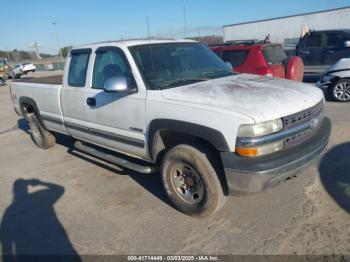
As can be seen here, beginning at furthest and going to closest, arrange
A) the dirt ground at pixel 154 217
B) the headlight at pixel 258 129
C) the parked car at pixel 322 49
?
the parked car at pixel 322 49, the dirt ground at pixel 154 217, the headlight at pixel 258 129

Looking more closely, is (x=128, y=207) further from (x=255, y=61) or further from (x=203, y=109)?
(x=255, y=61)

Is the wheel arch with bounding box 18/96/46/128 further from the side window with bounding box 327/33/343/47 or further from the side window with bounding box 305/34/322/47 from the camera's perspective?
the side window with bounding box 327/33/343/47

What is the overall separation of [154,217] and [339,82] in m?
6.83

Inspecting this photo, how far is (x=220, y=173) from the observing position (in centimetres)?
333

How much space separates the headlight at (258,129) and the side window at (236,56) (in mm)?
6000

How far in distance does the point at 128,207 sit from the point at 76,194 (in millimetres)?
935

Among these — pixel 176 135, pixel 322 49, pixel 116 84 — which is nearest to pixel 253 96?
pixel 176 135

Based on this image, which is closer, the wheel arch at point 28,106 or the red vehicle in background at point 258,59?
the wheel arch at point 28,106

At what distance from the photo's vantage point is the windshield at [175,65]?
3809 mm

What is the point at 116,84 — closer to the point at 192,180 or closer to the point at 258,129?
the point at 192,180

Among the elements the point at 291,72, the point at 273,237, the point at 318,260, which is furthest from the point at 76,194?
the point at 291,72

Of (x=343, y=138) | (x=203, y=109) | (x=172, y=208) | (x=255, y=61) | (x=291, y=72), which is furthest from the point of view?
(x=255, y=61)

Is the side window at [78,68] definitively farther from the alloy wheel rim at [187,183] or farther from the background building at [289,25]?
the background building at [289,25]

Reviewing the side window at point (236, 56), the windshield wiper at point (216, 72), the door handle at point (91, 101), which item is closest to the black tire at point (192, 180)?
the windshield wiper at point (216, 72)
